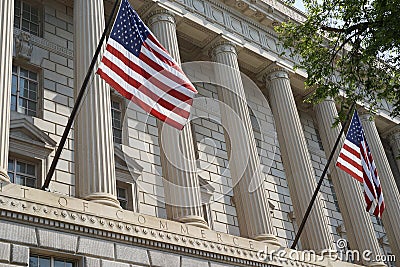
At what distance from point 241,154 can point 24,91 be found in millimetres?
8832

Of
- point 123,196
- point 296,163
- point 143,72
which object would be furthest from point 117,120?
point 296,163

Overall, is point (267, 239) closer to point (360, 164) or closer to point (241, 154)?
point (241, 154)

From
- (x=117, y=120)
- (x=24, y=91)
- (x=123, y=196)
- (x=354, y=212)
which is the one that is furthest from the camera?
(x=354, y=212)

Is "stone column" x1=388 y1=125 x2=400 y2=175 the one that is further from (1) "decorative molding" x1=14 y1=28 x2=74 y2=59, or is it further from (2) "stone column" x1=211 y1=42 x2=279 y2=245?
(1) "decorative molding" x1=14 y1=28 x2=74 y2=59

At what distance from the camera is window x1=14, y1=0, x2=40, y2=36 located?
72.8ft

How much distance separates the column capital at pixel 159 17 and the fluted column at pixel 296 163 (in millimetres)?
6862

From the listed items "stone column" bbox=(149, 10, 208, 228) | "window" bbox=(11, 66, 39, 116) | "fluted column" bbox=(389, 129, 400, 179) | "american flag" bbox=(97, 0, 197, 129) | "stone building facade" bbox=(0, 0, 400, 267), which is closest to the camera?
"stone building facade" bbox=(0, 0, 400, 267)

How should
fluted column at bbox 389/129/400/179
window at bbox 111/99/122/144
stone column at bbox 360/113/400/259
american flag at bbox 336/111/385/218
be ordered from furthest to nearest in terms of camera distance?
fluted column at bbox 389/129/400/179, stone column at bbox 360/113/400/259, window at bbox 111/99/122/144, american flag at bbox 336/111/385/218

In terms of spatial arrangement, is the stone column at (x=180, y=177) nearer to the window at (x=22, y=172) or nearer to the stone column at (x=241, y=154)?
the stone column at (x=241, y=154)

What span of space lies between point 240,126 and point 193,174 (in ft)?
14.8

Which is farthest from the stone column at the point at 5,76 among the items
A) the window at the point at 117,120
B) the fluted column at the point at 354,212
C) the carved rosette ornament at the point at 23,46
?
the fluted column at the point at 354,212

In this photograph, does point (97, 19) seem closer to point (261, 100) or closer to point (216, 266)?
point (216, 266)

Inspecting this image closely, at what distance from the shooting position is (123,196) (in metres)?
21.7

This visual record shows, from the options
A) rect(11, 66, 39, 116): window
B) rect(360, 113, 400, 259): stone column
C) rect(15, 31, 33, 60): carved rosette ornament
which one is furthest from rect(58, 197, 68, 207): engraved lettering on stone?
rect(360, 113, 400, 259): stone column
